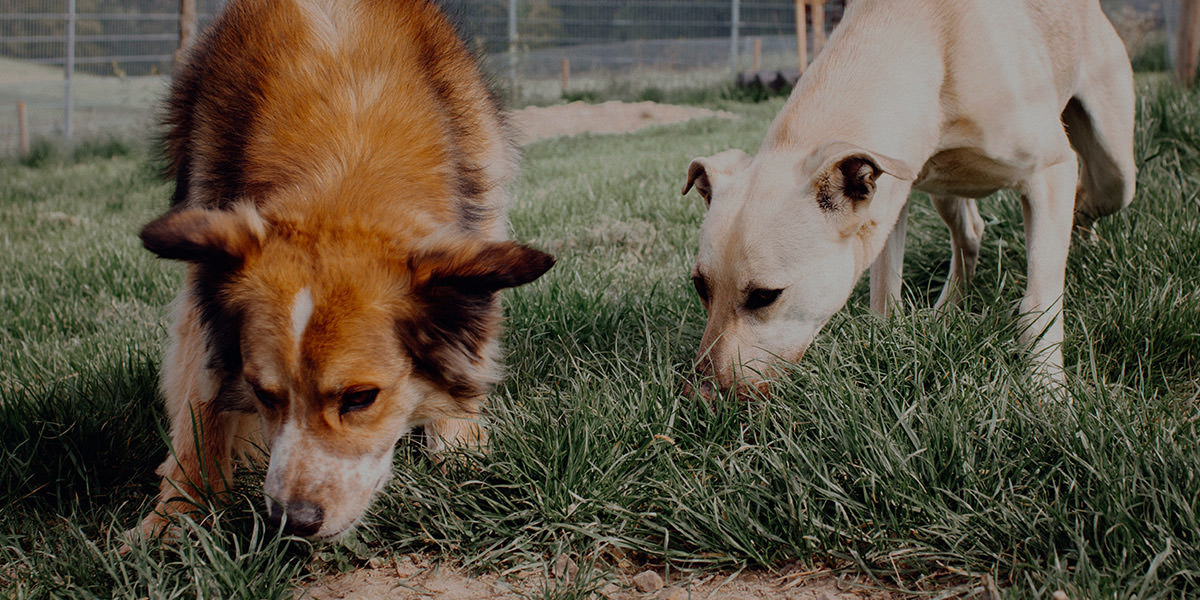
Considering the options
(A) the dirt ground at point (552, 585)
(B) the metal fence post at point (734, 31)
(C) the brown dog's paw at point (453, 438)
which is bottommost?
(A) the dirt ground at point (552, 585)

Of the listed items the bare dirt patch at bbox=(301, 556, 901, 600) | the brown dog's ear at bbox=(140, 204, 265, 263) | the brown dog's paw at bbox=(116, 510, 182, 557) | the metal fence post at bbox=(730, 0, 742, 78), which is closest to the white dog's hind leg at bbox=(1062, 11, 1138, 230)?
the bare dirt patch at bbox=(301, 556, 901, 600)

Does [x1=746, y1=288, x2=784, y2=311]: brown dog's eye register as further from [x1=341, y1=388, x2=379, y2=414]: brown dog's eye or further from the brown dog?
[x1=341, y1=388, x2=379, y2=414]: brown dog's eye

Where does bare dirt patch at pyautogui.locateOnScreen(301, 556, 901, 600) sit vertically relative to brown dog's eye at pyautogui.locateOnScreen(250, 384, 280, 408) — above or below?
below

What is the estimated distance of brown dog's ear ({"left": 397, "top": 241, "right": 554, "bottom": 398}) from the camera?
7.43 feet

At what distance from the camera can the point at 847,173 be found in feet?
9.33

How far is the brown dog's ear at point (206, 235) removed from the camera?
2.17 metres

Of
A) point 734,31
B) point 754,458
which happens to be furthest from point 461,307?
point 734,31

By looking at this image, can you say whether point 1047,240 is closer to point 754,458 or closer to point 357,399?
point 754,458

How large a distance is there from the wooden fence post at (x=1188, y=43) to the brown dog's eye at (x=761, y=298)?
20.5 feet

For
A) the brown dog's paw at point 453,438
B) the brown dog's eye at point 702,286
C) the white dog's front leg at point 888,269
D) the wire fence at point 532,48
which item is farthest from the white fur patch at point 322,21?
the wire fence at point 532,48

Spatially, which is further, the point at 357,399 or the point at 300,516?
the point at 357,399

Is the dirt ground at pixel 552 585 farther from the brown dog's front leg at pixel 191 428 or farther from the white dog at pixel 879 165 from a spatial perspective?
the white dog at pixel 879 165

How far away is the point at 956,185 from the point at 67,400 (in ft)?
10.6

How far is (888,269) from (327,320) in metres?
2.39
